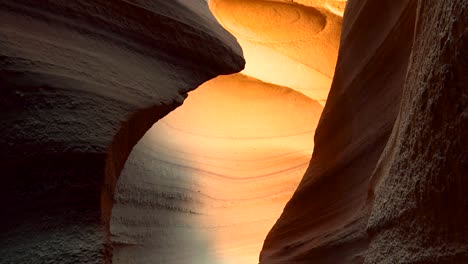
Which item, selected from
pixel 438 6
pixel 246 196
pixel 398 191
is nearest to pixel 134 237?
pixel 246 196

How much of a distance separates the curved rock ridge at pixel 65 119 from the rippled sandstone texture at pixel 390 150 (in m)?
0.34

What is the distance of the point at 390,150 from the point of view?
0.84m

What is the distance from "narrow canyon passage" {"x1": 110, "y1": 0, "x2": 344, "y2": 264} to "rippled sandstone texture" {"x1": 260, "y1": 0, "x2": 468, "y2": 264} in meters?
0.48

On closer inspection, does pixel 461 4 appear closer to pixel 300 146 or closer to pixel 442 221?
pixel 442 221

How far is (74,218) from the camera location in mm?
825

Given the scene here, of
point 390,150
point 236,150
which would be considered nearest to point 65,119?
point 390,150

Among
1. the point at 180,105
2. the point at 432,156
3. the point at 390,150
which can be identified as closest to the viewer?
the point at 432,156

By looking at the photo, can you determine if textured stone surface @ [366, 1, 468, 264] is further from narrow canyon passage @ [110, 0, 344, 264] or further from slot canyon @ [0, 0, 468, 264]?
narrow canyon passage @ [110, 0, 344, 264]

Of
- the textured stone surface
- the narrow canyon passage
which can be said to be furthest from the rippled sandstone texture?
the narrow canyon passage

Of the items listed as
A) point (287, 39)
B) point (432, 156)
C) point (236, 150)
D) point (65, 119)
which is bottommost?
point (432, 156)

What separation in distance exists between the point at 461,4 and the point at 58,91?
1.68ft

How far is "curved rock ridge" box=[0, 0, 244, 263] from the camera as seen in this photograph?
81 cm

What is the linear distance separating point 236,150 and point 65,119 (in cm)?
170

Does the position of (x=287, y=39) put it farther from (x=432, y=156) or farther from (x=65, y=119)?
(x=432, y=156)
